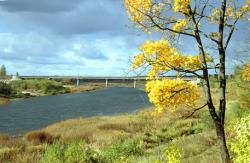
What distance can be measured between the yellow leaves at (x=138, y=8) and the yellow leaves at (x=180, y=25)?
66 centimetres

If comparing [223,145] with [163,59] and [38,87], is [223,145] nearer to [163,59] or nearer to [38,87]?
[163,59]

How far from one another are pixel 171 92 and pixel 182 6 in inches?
67.9

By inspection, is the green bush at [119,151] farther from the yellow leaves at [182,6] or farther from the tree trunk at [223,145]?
the yellow leaves at [182,6]

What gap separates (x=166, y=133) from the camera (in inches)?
942

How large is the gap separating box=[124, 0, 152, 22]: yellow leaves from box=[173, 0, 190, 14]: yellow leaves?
591 millimetres

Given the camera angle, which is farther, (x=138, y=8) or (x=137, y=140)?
(x=137, y=140)

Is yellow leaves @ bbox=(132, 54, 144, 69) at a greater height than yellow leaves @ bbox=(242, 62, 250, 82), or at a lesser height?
lesser

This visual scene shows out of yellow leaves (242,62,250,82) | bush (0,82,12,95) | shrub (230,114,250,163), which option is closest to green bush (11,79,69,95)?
bush (0,82,12,95)

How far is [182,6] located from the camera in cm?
789

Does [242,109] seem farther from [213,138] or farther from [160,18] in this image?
[160,18]

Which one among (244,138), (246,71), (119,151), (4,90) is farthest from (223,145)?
(4,90)

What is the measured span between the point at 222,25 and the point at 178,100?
6.28ft

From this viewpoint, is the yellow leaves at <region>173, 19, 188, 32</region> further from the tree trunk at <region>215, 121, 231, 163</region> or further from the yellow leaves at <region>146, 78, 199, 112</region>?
the tree trunk at <region>215, 121, 231, 163</region>

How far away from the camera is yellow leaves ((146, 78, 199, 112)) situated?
7.73m
